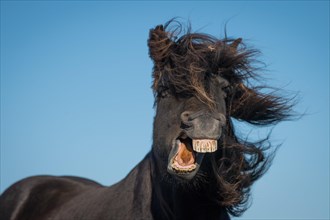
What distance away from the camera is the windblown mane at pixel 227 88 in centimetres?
466

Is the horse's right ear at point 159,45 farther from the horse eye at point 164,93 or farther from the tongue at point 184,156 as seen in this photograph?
the tongue at point 184,156

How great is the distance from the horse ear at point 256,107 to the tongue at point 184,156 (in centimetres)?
96

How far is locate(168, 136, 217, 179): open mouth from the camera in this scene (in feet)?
13.4

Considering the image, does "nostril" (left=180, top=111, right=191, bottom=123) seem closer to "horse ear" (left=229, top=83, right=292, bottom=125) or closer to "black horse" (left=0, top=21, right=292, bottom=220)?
"black horse" (left=0, top=21, right=292, bottom=220)

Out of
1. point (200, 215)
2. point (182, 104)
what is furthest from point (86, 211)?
point (182, 104)

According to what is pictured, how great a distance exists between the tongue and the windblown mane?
0.42 m

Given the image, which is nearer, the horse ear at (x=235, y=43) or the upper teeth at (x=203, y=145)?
the upper teeth at (x=203, y=145)

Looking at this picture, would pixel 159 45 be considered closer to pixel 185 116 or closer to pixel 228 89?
pixel 228 89

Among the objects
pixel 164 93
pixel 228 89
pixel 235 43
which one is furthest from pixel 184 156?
pixel 235 43

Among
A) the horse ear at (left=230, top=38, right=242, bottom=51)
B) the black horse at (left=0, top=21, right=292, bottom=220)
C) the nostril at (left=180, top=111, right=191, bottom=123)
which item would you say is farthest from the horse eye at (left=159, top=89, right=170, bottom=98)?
the horse ear at (left=230, top=38, right=242, bottom=51)

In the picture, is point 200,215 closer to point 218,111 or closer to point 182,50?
point 218,111

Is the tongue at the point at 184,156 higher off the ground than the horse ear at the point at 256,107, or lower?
lower

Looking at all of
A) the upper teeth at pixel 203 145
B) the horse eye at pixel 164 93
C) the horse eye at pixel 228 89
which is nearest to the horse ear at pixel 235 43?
the horse eye at pixel 228 89

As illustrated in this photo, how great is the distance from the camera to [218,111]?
449 cm
